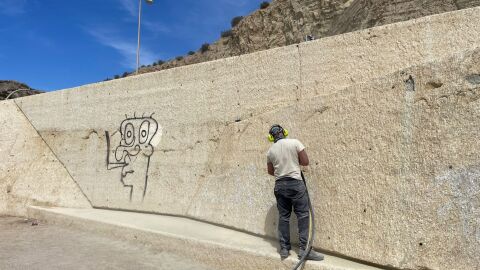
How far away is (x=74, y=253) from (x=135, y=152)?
90.3 inches

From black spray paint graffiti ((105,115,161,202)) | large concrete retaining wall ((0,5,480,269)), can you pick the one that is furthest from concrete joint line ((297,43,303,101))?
black spray paint graffiti ((105,115,161,202))

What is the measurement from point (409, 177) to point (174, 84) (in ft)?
14.3

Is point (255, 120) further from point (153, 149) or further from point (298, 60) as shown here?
point (153, 149)

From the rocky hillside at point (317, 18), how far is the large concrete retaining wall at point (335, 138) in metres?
8.59

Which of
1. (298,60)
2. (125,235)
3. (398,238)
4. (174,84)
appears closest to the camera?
(398,238)

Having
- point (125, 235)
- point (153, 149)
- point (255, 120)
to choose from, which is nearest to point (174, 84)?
point (153, 149)

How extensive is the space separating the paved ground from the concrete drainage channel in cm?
13

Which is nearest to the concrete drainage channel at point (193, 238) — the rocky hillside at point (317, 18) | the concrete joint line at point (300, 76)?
the concrete joint line at point (300, 76)

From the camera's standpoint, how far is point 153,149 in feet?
23.6

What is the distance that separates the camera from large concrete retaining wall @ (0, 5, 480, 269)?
360cm

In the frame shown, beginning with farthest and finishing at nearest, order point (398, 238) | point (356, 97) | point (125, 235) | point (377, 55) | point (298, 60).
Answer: point (125, 235) < point (298, 60) < point (377, 55) < point (356, 97) < point (398, 238)

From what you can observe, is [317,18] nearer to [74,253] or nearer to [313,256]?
[74,253]

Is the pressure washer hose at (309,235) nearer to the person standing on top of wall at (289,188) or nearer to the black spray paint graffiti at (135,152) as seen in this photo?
the person standing on top of wall at (289,188)

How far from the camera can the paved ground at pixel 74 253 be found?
510cm
